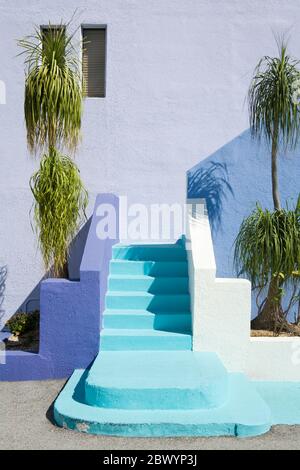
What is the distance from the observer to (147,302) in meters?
6.22

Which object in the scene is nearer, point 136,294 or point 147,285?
point 136,294

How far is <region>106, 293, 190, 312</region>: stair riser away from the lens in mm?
6207

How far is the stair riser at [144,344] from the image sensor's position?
5660 millimetres

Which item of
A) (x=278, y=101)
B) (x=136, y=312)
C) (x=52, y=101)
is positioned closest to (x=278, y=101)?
(x=278, y=101)

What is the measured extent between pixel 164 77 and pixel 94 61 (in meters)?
1.08

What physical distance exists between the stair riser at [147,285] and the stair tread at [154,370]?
107cm

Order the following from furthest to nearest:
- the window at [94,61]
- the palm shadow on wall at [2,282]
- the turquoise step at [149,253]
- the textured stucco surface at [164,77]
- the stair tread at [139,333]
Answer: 1. the window at [94,61]
2. the textured stucco surface at [164,77]
3. the palm shadow on wall at [2,282]
4. the turquoise step at [149,253]
5. the stair tread at [139,333]

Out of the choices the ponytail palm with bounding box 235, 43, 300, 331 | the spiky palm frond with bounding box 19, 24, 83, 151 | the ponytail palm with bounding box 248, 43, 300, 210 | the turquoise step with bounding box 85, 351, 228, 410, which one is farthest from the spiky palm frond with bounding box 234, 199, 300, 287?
the spiky palm frond with bounding box 19, 24, 83, 151

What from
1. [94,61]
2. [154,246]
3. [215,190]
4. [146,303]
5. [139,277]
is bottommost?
[146,303]

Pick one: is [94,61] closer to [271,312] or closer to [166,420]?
[271,312]

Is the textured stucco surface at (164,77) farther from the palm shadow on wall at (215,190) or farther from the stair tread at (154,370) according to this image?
the stair tread at (154,370)

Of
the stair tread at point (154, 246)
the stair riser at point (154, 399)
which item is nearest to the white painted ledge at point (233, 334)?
the stair riser at point (154, 399)

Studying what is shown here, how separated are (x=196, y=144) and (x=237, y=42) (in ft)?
5.20
